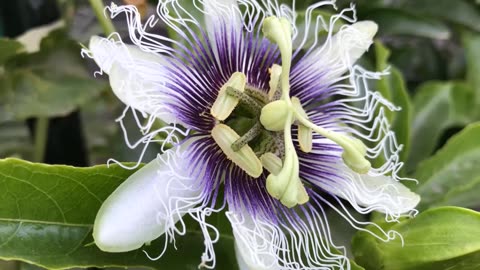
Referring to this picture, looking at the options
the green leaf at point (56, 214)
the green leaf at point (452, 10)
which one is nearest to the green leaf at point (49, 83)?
the green leaf at point (56, 214)

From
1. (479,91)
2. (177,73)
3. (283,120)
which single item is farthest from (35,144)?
(479,91)

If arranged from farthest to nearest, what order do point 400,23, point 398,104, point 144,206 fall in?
point 400,23 → point 398,104 → point 144,206

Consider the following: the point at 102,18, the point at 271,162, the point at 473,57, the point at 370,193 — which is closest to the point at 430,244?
the point at 370,193

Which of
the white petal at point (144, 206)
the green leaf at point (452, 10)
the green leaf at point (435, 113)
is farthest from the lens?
the green leaf at point (452, 10)

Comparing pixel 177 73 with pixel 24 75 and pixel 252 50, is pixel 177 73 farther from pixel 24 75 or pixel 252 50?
pixel 24 75

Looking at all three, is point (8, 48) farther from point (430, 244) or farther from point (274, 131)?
point (430, 244)

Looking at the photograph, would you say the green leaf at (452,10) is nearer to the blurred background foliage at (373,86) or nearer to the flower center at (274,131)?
the blurred background foliage at (373,86)
